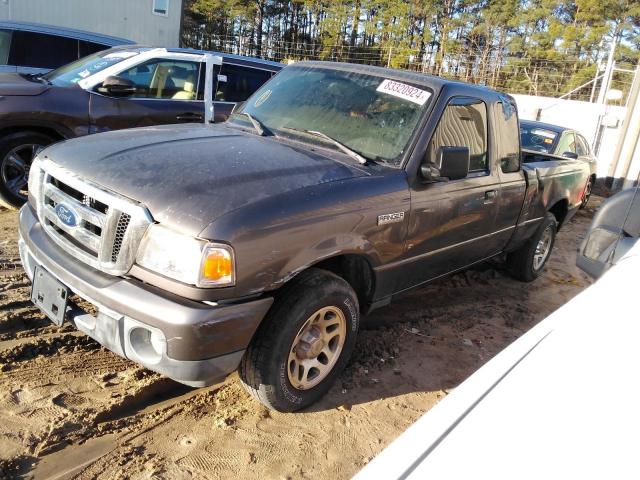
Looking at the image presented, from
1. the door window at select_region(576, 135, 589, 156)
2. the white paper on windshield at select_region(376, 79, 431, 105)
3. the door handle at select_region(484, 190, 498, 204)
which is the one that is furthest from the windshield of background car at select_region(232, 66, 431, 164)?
the door window at select_region(576, 135, 589, 156)

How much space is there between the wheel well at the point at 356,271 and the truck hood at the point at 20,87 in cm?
399

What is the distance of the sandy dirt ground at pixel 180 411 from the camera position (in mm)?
2506

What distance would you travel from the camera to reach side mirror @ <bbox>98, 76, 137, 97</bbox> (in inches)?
221

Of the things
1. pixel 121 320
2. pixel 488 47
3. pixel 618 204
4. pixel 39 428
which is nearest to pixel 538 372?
pixel 618 204

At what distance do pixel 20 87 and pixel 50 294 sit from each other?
3.50 m

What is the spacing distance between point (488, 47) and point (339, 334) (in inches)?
1291

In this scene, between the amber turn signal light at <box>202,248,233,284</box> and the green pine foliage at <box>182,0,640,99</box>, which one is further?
the green pine foliage at <box>182,0,640,99</box>

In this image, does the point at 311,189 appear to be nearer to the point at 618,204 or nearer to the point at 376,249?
the point at 376,249

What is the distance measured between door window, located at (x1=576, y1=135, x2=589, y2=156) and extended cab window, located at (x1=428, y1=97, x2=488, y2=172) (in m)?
6.78

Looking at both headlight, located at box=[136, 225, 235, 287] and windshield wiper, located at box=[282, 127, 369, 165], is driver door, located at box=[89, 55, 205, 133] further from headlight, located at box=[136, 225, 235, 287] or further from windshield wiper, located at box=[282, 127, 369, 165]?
headlight, located at box=[136, 225, 235, 287]

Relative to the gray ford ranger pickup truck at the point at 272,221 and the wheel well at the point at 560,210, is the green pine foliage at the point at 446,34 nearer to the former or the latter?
the wheel well at the point at 560,210

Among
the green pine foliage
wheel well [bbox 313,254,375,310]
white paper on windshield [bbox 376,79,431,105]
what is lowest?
wheel well [bbox 313,254,375,310]

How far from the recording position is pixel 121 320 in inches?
96.4

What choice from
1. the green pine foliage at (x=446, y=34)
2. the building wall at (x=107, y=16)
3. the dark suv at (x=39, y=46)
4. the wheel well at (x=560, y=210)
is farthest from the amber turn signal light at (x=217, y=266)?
the green pine foliage at (x=446, y=34)
